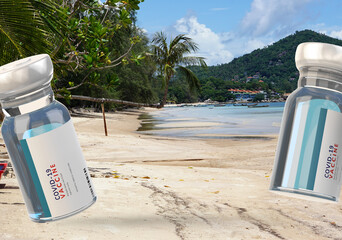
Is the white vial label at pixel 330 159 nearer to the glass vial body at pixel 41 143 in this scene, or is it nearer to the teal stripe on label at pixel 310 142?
the teal stripe on label at pixel 310 142

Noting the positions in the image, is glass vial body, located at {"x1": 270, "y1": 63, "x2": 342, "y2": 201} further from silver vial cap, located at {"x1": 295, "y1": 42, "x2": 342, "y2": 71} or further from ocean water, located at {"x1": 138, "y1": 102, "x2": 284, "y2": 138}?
ocean water, located at {"x1": 138, "y1": 102, "x2": 284, "y2": 138}

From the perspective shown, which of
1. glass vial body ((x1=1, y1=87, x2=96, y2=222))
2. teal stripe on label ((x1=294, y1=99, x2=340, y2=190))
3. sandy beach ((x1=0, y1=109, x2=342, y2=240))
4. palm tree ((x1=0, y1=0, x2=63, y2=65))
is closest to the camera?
glass vial body ((x1=1, y1=87, x2=96, y2=222))

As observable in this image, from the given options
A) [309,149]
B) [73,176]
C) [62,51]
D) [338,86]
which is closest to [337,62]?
[338,86]

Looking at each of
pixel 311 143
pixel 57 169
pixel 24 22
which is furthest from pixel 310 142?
pixel 24 22

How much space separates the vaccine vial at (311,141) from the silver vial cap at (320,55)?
5 centimetres

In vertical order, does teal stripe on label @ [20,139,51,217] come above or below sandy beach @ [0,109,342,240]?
above

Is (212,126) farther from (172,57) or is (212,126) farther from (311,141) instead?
(311,141)

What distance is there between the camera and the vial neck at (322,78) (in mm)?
1210

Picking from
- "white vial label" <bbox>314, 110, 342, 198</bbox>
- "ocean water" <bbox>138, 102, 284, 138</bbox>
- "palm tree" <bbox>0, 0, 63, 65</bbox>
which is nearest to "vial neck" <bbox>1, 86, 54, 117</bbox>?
"white vial label" <bbox>314, 110, 342, 198</bbox>

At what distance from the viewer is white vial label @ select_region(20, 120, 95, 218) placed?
1.20 m

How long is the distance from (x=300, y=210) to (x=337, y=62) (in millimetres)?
4887

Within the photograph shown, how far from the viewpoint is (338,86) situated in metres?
1.24

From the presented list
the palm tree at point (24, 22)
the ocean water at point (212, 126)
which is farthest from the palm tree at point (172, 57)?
the ocean water at point (212, 126)

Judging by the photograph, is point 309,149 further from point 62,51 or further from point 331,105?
point 62,51
